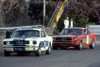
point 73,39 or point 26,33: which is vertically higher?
point 26,33

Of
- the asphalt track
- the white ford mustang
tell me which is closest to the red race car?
the white ford mustang

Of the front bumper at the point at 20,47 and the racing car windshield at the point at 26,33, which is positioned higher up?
the racing car windshield at the point at 26,33

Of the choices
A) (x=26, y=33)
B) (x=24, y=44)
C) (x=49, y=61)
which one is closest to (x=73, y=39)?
(x=26, y=33)

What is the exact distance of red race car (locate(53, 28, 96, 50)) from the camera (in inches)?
926

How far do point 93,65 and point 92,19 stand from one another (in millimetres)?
51686

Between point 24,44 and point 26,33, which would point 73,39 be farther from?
point 24,44

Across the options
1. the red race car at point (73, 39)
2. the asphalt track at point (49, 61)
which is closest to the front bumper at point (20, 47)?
the asphalt track at point (49, 61)

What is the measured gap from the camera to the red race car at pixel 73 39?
77.2 ft

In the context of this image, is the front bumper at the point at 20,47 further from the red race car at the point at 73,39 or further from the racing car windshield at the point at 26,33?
the red race car at the point at 73,39

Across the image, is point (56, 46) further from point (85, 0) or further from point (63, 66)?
point (85, 0)

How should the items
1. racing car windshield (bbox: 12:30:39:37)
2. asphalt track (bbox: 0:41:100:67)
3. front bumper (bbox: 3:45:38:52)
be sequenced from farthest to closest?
racing car windshield (bbox: 12:30:39:37), front bumper (bbox: 3:45:38:52), asphalt track (bbox: 0:41:100:67)

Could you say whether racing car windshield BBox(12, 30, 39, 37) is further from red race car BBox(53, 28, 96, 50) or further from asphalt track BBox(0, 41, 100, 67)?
red race car BBox(53, 28, 96, 50)

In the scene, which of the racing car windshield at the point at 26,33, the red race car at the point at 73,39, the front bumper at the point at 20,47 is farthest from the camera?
the red race car at the point at 73,39

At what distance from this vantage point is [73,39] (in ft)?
77.0
